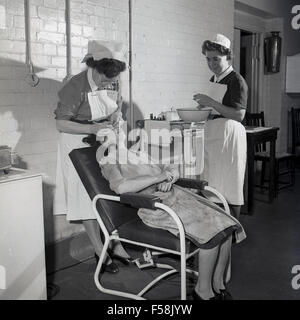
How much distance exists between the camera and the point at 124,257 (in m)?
3.04

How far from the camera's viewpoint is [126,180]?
7.57 feet

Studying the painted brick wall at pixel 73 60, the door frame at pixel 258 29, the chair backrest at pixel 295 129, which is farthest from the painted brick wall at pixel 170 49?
the chair backrest at pixel 295 129

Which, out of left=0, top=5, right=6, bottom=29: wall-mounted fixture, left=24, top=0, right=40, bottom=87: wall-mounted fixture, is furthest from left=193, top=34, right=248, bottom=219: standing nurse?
left=0, top=5, right=6, bottom=29: wall-mounted fixture

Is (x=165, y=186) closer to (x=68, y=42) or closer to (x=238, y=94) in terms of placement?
(x=238, y=94)

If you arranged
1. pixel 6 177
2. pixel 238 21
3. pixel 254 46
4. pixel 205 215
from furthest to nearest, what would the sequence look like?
pixel 254 46
pixel 238 21
pixel 205 215
pixel 6 177

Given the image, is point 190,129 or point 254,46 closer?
point 190,129

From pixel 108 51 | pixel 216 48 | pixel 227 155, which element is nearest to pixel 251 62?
pixel 216 48

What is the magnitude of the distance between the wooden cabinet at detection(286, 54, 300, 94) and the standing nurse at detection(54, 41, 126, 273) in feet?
15.1

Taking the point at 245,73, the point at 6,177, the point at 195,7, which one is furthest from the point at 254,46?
the point at 6,177

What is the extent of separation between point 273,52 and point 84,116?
4395mm

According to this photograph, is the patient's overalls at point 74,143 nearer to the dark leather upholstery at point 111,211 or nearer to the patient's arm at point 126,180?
the dark leather upholstery at point 111,211
